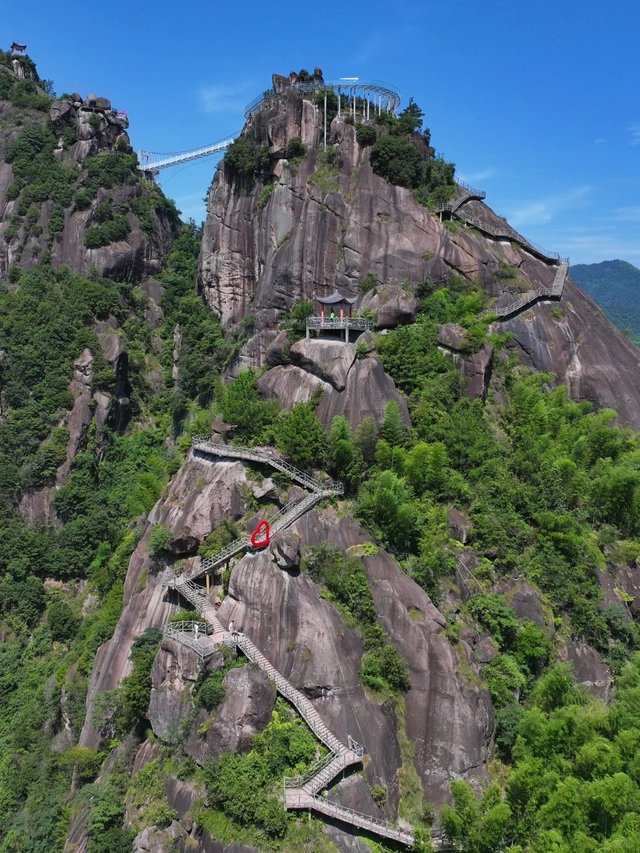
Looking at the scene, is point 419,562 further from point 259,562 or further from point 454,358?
point 454,358

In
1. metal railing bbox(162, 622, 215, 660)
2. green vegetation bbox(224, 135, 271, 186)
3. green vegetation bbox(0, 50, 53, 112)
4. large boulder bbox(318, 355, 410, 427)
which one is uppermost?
green vegetation bbox(0, 50, 53, 112)

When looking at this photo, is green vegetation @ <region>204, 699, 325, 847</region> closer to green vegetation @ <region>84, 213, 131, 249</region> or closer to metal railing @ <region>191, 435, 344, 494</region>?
metal railing @ <region>191, 435, 344, 494</region>

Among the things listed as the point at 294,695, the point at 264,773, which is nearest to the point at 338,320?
the point at 294,695

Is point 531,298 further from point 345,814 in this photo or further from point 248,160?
point 345,814

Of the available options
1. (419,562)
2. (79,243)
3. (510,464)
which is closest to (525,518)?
(510,464)

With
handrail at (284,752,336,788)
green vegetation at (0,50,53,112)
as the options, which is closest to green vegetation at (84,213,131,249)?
green vegetation at (0,50,53,112)

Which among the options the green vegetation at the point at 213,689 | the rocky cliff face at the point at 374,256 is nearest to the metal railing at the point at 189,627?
the green vegetation at the point at 213,689
